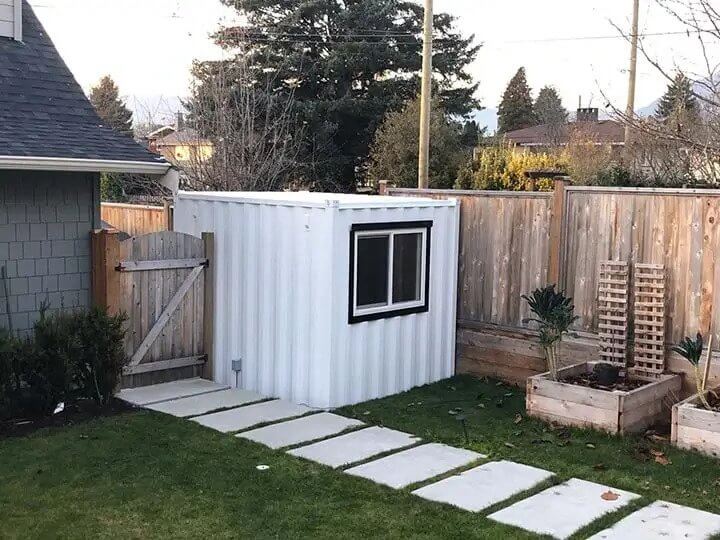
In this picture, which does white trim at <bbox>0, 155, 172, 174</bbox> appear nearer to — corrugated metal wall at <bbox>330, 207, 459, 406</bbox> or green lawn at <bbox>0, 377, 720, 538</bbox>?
corrugated metal wall at <bbox>330, 207, 459, 406</bbox>

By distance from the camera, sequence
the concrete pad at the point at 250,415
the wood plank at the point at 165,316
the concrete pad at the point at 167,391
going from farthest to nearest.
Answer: the wood plank at the point at 165,316
the concrete pad at the point at 167,391
the concrete pad at the point at 250,415

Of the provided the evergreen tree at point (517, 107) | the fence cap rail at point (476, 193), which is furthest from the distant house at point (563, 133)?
the fence cap rail at point (476, 193)

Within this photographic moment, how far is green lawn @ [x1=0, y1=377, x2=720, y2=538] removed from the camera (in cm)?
470

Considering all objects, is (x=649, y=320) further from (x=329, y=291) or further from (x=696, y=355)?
(x=329, y=291)

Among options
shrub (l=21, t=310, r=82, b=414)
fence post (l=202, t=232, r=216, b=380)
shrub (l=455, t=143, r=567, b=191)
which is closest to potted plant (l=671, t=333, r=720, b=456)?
fence post (l=202, t=232, r=216, b=380)

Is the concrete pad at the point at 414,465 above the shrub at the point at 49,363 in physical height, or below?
below

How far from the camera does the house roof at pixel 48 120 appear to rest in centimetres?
716

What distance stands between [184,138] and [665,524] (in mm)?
15316

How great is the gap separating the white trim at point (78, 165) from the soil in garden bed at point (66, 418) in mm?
2045

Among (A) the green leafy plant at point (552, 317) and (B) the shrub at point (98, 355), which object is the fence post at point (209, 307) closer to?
(B) the shrub at point (98, 355)

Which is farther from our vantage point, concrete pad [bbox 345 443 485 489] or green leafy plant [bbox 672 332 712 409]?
green leafy plant [bbox 672 332 712 409]

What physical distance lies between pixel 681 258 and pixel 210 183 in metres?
10.8

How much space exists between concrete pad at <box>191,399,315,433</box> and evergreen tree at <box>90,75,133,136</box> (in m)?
27.5

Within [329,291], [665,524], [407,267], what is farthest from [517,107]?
[665,524]
